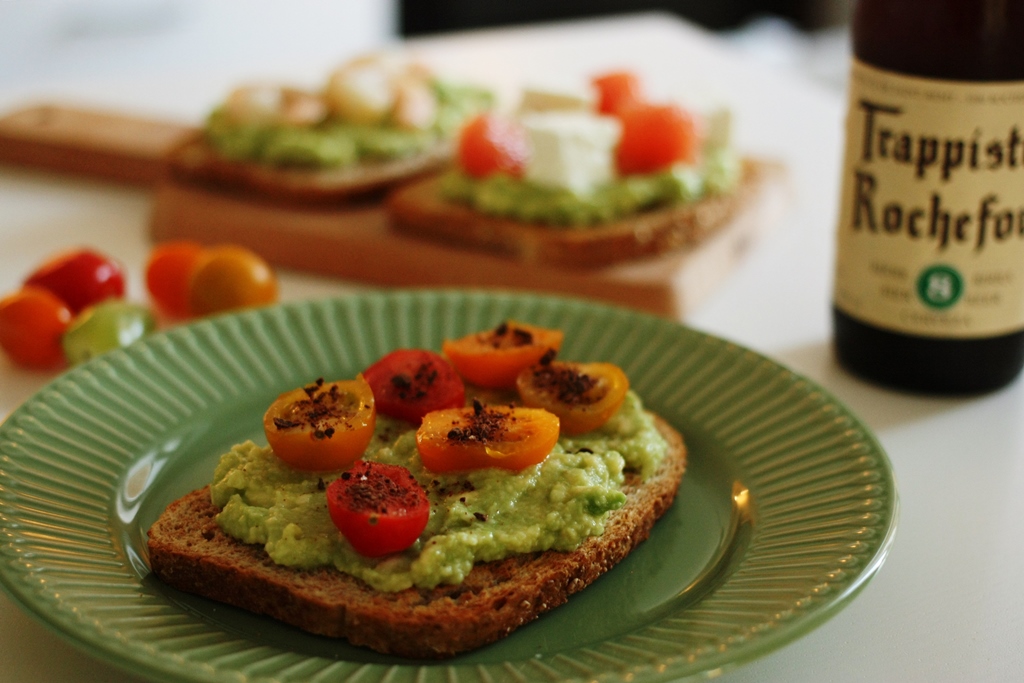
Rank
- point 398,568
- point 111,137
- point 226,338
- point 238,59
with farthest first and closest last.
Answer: point 238,59, point 111,137, point 226,338, point 398,568

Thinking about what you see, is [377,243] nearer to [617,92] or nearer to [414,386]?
[617,92]

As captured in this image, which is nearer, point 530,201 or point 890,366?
point 890,366

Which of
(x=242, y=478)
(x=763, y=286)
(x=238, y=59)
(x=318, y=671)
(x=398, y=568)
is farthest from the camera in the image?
(x=238, y=59)

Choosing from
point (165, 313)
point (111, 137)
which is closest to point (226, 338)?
point (165, 313)

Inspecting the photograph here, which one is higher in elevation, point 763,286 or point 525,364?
point 525,364

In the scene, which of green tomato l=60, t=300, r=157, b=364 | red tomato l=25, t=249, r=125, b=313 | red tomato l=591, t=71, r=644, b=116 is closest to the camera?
green tomato l=60, t=300, r=157, b=364

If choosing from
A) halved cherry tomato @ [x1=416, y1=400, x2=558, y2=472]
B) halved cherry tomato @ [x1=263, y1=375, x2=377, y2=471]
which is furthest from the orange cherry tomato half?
halved cherry tomato @ [x1=416, y1=400, x2=558, y2=472]

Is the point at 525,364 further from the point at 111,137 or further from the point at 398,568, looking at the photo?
the point at 111,137

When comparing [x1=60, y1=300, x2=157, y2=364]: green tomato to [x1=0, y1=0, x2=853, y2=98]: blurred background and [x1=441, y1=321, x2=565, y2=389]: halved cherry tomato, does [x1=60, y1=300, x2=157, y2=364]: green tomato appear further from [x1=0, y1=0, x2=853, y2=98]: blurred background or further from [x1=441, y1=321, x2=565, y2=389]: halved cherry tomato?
[x1=0, y1=0, x2=853, y2=98]: blurred background
